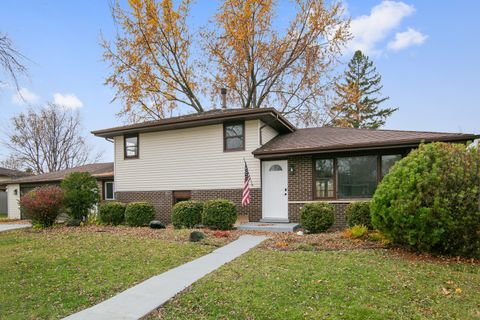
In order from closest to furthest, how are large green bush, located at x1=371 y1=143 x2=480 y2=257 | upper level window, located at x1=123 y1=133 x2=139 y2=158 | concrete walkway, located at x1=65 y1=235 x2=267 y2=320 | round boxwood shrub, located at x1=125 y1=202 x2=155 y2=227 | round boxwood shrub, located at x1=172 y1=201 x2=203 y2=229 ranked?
concrete walkway, located at x1=65 y1=235 x2=267 y2=320, large green bush, located at x1=371 y1=143 x2=480 y2=257, round boxwood shrub, located at x1=172 y1=201 x2=203 y2=229, round boxwood shrub, located at x1=125 y1=202 x2=155 y2=227, upper level window, located at x1=123 y1=133 x2=139 y2=158

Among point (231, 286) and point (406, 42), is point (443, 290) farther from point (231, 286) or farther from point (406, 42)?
point (406, 42)

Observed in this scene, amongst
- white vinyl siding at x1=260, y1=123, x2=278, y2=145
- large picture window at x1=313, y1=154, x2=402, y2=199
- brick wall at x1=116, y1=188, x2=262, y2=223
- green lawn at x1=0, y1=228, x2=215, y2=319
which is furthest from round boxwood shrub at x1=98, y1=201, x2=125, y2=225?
large picture window at x1=313, y1=154, x2=402, y2=199

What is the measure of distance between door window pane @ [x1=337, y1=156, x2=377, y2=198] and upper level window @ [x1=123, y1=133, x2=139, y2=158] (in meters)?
8.94

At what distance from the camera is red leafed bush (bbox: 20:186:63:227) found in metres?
12.4

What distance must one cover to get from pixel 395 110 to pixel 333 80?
1744 cm

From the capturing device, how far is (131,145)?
15.3 meters

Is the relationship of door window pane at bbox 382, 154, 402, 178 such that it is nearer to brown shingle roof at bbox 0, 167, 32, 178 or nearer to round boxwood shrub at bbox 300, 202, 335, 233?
round boxwood shrub at bbox 300, 202, 335, 233

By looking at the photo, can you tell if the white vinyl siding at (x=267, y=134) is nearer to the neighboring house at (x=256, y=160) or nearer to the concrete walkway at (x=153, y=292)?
the neighboring house at (x=256, y=160)

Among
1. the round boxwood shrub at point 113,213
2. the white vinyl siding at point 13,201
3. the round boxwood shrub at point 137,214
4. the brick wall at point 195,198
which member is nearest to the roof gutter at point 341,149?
the brick wall at point 195,198

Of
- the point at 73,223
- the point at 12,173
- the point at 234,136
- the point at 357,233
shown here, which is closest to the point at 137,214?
the point at 73,223

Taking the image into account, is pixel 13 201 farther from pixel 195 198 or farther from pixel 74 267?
pixel 74 267

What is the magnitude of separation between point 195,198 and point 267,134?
3.93 metres

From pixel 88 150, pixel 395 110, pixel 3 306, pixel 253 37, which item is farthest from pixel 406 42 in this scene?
pixel 88 150

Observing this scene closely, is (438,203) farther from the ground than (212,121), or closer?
closer
